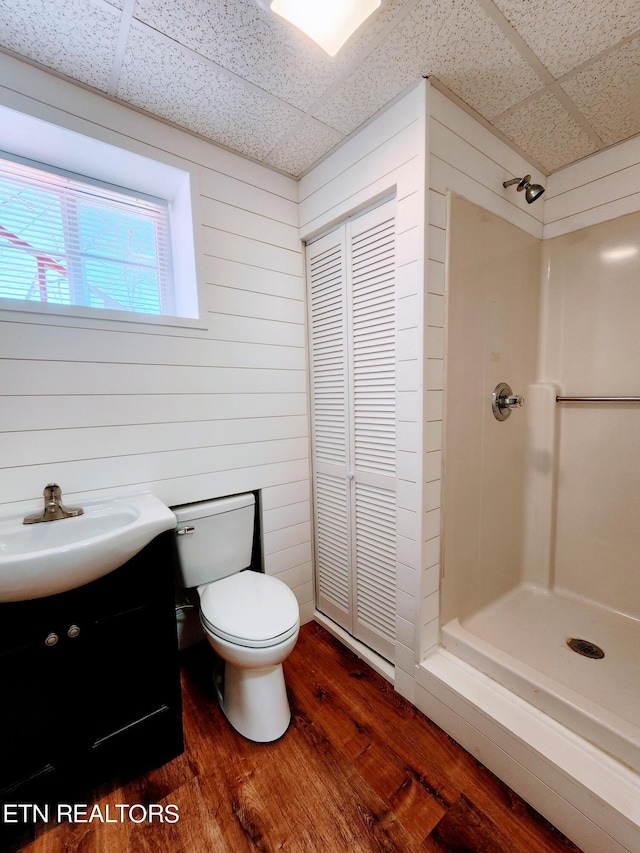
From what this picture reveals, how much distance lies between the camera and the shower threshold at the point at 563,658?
1.08 meters

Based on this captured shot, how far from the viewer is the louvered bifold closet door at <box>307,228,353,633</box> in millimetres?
1670

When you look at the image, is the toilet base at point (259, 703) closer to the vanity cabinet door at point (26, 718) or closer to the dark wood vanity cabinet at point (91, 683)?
the dark wood vanity cabinet at point (91, 683)

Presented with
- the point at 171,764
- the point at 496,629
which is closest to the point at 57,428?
the point at 171,764

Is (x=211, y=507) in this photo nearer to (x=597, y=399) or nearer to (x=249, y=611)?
(x=249, y=611)

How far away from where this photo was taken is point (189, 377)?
1511mm

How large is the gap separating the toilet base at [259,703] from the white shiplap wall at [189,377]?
1.66ft

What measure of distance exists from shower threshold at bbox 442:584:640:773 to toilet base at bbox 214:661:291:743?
68 centimetres

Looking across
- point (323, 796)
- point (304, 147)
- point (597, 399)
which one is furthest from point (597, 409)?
point (323, 796)

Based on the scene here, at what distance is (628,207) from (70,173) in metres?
2.30

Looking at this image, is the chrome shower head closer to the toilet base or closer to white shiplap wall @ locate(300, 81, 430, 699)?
white shiplap wall @ locate(300, 81, 430, 699)

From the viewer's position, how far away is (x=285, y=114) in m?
1.36

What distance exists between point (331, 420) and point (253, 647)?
0.99 m

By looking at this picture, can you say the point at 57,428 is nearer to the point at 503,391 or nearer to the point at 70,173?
the point at 70,173

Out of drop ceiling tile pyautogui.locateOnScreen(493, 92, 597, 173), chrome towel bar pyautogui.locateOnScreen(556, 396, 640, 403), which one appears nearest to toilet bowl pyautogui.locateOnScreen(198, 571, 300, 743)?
chrome towel bar pyautogui.locateOnScreen(556, 396, 640, 403)
